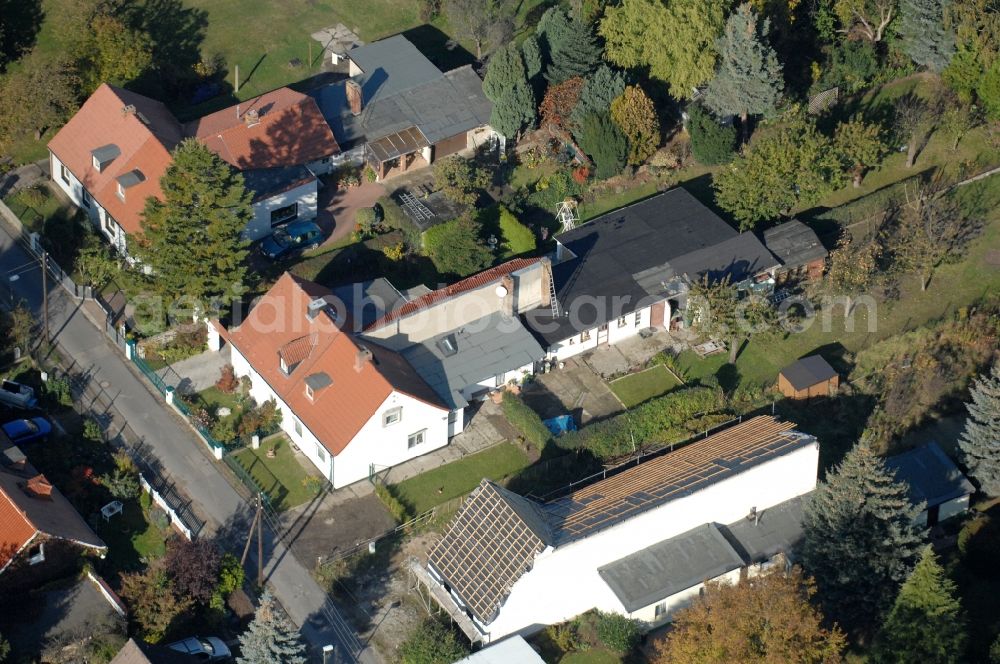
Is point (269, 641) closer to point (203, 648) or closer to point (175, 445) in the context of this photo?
point (203, 648)

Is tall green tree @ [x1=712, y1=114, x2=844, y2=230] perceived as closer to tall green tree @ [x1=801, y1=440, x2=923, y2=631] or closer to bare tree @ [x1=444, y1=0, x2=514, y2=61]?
bare tree @ [x1=444, y1=0, x2=514, y2=61]

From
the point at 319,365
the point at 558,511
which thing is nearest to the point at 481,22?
the point at 319,365

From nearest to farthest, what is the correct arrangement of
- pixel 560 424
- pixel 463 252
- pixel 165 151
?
pixel 560 424 < pixel 463 252 < pixel 165 151

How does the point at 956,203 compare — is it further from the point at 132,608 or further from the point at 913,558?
the point at 132,608

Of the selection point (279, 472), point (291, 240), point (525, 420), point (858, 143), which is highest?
point (291, 240)

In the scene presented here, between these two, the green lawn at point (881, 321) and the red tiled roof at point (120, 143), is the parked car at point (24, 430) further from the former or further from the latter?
the green lawn at point (881, 321)
